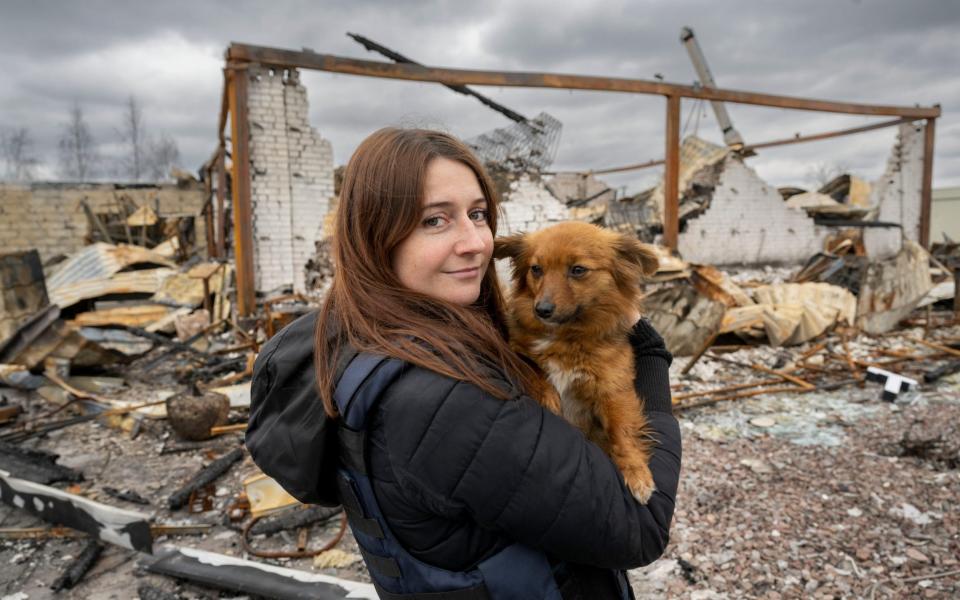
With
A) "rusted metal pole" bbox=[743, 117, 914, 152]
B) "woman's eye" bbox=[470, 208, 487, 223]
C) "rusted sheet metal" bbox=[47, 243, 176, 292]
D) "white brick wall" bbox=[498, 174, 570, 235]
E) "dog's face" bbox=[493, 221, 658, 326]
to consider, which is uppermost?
"rusted metal pole" bbox=[743, 117, 914, 152]

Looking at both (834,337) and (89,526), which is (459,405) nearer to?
(89,526)

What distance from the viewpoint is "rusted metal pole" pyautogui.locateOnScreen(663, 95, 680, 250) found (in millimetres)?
11500

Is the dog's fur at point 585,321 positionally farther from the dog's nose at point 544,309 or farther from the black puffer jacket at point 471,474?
the black puffer jacket at point 471,474

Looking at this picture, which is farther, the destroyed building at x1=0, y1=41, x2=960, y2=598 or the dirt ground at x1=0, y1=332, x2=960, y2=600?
the destroyed building at x1=0, y1=41, x2=960, y2=598

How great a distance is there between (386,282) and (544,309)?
0.89 meters

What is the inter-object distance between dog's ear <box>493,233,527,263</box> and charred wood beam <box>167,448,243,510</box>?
3401 mm

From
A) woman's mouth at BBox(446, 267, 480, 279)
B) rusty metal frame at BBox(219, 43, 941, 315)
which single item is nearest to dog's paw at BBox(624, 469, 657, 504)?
woman's mouth at BBox(446, 267, 480, 279)

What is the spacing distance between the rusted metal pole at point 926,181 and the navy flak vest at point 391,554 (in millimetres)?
19041

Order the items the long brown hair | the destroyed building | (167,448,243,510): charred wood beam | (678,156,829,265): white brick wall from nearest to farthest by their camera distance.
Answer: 1. the long brown hair
2. the destroyed building
3. (167,448,243,510): charred wood beam
4. (678,156,829,265): white brick wall

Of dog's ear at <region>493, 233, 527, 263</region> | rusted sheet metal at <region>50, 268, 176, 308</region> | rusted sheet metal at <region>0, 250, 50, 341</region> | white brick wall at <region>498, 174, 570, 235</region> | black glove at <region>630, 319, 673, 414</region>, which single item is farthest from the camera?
white brick wall at <region>498, 174, 570, 235</region>

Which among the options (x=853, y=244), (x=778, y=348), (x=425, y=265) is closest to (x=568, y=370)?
(x=425, y=265)

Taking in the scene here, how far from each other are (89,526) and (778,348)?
843 centimetres

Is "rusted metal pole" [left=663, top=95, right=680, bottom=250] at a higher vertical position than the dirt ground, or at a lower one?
higher

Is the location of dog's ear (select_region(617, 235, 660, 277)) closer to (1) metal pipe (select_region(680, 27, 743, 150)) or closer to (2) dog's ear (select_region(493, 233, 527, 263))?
(2) dog's ear (select_region(493, 233, 527, 263))
